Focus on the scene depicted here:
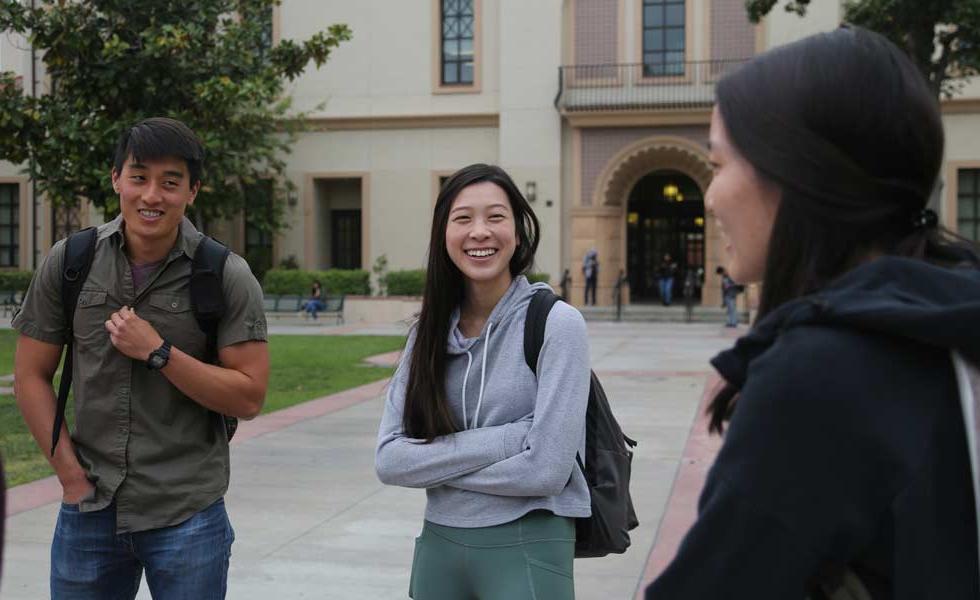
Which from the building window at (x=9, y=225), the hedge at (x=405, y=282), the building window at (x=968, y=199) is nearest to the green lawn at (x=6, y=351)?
the hedge at (x=405, y=282)

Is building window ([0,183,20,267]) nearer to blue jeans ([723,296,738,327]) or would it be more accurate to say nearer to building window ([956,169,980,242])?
blue jeans ([723,296,738,327])

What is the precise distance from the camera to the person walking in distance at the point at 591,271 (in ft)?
101

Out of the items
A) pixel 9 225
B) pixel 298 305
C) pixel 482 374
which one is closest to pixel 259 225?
pixel 298 305

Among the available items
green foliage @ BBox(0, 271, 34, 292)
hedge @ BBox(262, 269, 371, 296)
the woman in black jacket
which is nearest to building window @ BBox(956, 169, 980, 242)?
hedge @ BBox(262, 269, 371, 296)

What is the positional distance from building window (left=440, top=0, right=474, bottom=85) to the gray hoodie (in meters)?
30.7

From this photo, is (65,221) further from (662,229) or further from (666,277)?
(662,229)

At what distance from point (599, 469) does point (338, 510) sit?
191 inches

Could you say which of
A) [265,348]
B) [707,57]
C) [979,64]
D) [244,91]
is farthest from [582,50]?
[265,348]

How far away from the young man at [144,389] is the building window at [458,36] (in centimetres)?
3040

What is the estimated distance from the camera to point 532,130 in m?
31.9

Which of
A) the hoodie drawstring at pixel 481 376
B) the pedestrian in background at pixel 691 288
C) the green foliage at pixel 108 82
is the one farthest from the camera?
the pedestrian in background at pixel 691 288

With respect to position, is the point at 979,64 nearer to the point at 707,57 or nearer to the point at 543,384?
the point at 707,57

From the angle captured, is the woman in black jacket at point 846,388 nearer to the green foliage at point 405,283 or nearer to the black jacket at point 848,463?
the black jacket at point 848,463

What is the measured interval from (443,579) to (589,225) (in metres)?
29.0
